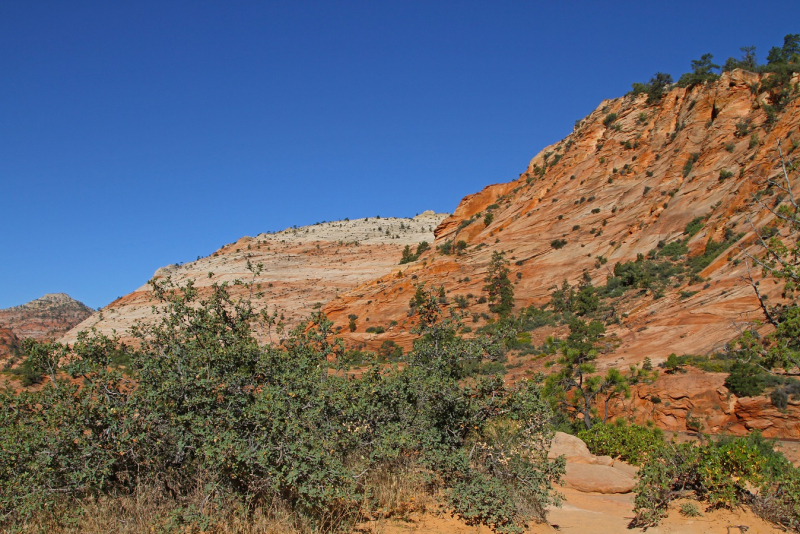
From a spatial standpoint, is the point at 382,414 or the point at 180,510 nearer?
the point at 180,510

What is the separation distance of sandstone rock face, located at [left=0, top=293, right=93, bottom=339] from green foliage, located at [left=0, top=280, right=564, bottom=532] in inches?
2927

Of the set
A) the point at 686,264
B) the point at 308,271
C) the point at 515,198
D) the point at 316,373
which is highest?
the point at 515,198

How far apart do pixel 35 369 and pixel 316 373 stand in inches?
145

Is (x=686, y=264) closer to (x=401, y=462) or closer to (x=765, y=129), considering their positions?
(x=765, y=129)

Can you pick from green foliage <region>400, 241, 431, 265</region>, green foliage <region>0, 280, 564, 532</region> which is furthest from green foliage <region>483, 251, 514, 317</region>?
green foliage <region>0, 280, 564, 532</region>

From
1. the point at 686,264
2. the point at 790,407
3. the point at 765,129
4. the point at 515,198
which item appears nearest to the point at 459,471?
the point at 790,407

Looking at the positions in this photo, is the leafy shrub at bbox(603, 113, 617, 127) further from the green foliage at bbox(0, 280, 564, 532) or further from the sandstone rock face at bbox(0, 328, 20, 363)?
the sandstone rock face at bbox(0, 328, 20, 363)

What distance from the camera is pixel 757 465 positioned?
23.0ft

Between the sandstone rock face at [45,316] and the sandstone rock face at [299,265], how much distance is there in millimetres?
13828

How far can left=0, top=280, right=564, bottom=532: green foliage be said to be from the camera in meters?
5.39

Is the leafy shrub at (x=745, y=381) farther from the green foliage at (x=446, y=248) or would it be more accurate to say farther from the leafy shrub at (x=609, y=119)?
the leafy shrub at (x=609, y=119)

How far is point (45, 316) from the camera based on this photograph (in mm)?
82750

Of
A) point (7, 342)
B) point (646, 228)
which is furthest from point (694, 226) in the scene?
point (7, 342)

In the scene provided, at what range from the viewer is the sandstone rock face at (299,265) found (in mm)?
55156
